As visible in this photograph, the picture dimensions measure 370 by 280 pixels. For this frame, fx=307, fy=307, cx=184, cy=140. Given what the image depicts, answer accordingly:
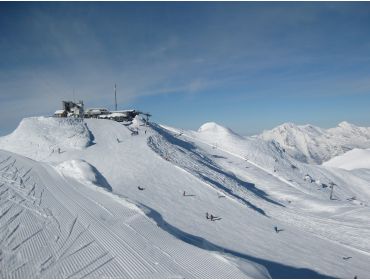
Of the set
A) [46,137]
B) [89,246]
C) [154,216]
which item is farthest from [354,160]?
[89,246]

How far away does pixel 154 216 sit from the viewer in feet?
76.3

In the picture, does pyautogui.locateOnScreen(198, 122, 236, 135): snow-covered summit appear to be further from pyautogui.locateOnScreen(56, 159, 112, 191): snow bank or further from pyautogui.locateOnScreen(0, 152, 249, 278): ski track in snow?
pyautogui.locateOnScreen(0, 152, 249, 278): ski track in snow

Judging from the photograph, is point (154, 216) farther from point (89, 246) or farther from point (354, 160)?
point (354, 160)

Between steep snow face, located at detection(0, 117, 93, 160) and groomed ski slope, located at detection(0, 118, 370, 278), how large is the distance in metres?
0.26

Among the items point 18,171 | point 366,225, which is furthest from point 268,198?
point 18,171

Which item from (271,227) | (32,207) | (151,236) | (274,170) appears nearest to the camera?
(151,236)

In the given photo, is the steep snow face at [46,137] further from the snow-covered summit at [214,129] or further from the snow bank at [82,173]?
the snow-covered summit at [214,129]

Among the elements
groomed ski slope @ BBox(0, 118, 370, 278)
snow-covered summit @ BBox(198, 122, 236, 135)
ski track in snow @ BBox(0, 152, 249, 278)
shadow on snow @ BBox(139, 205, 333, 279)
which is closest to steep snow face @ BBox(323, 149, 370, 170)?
groomed ski slope @ BBox(0, 118, 370, 278)

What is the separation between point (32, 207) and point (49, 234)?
4.99 meters

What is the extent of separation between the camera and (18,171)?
3067 centimetres

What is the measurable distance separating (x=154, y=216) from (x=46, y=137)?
1319 inches

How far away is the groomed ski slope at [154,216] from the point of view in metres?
14.3

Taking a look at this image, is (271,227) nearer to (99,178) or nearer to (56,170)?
(99,178)

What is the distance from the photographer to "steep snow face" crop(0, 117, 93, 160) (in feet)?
150
